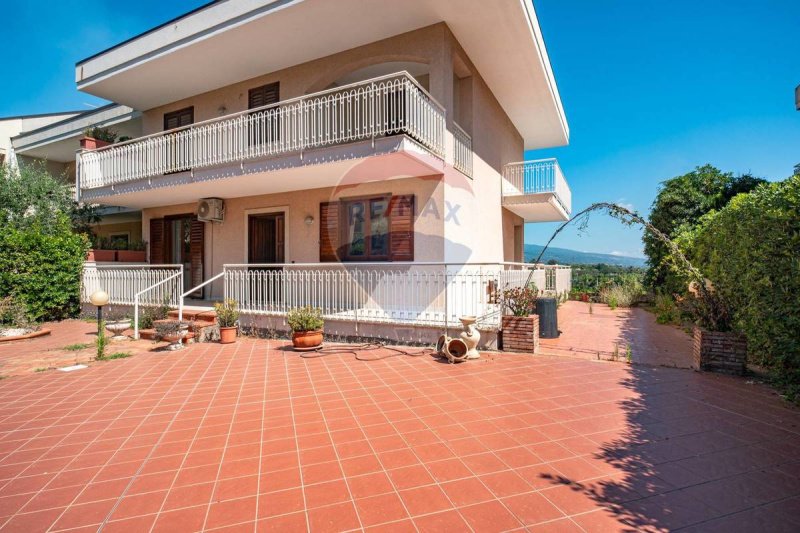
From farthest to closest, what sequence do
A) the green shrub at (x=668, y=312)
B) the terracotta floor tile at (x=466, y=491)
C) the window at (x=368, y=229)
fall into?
the green shrub at (x=668, y=312)
the window at (x=368, y=229)
the terracotta floor tile at (x=466, y=491)

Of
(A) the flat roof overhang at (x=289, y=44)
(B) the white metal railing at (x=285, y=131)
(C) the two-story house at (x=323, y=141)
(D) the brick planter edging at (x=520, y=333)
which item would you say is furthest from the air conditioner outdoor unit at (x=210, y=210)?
(D) the brick planter edging at (x=520, y=333)

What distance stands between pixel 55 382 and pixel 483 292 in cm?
675

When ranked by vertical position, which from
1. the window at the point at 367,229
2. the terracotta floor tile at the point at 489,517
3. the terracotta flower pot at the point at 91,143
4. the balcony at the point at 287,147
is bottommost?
the terracotta floor tile at the point at 489,517

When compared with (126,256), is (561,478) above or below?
below

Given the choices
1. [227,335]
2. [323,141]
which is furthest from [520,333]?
[227,335]

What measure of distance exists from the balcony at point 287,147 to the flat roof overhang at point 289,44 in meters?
1.20

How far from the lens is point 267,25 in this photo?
318 inches

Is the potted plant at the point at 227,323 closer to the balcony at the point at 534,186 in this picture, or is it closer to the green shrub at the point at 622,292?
the balcony at the point at 534,186

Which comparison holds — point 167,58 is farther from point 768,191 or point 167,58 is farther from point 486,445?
point 768,191

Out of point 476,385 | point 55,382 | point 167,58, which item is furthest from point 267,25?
point 476,385

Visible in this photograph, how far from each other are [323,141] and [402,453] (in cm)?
658

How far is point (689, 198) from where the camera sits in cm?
1345

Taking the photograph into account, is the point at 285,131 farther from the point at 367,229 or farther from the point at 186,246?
the point at 186,246

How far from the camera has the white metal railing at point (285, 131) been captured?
6984 millimetres
